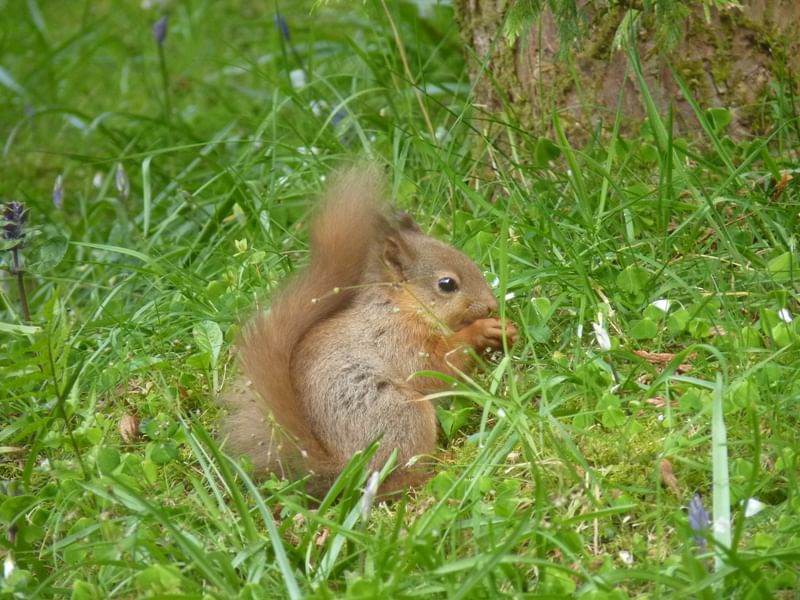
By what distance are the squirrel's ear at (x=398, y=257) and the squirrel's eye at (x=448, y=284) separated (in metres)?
0.11

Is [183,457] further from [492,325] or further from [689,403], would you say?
[689,403]

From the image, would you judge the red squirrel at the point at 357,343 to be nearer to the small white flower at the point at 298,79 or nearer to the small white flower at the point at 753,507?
the small white flower at the point at 753,507

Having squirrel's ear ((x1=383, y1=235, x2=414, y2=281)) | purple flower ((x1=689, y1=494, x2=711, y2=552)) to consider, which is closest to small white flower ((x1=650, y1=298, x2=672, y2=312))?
squirrel's ear ((x1=383, y1=235, x2=414, y2=281))

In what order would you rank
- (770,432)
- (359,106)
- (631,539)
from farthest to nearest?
(359,106), (770,432), (631,539)

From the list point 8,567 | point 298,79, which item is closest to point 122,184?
point 298,79

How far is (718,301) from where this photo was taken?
301 centimetres

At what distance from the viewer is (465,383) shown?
9.86 ft

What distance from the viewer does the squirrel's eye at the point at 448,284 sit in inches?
124

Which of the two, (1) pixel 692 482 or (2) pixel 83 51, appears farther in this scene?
(2) pixel 83 51

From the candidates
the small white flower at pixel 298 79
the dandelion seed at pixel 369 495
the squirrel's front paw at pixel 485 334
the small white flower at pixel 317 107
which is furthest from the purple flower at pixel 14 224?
the small white flower at pixel 298 79

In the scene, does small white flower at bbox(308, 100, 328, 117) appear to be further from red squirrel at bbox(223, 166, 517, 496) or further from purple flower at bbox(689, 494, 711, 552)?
purple flower at bbox(689, 494, 711, 552)

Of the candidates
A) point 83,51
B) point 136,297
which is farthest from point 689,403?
point 83,51

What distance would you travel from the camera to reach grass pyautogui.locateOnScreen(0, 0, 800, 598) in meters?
2.25

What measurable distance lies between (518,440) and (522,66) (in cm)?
172
